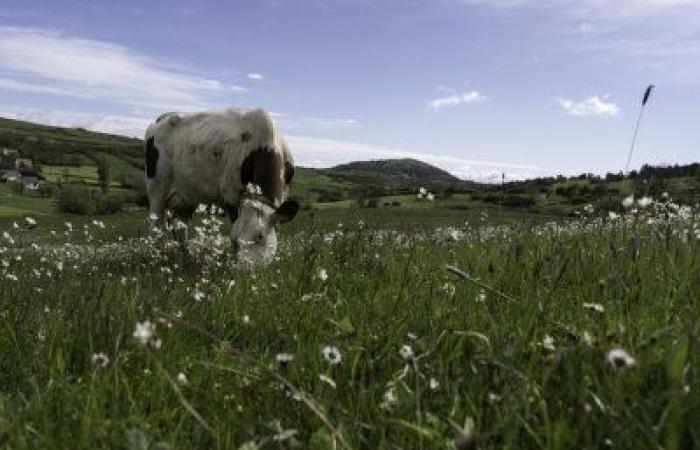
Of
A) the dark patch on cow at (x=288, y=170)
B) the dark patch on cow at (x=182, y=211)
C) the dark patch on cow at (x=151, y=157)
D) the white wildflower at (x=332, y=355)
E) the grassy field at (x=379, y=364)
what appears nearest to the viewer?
the grassy field at (x=379, y=364)

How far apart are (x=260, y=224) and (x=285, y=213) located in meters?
0.66

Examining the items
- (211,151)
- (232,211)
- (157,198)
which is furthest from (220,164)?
(157,198)

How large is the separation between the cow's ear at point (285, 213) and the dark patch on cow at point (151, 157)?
7.80m

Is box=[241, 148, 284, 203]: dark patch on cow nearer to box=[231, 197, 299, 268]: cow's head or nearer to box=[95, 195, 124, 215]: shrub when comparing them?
box=[231, 197, 299, 268]: cow's head

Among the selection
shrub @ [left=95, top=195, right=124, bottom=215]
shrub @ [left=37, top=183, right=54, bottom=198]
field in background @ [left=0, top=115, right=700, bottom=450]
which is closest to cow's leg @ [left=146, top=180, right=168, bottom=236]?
field in background @ [left=0, top=115, right=700, bottom=450]

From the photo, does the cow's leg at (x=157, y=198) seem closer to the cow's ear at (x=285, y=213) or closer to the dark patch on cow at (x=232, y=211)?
the dark patch on cow at (x=232, y=211)

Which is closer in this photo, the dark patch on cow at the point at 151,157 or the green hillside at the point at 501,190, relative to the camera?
the green hillside at the point at 501,190

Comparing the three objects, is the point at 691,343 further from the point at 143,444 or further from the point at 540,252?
the point at 540,252

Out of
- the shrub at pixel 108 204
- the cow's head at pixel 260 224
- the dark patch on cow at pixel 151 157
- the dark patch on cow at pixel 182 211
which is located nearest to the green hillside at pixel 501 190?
the cow's head at pixel 260 224

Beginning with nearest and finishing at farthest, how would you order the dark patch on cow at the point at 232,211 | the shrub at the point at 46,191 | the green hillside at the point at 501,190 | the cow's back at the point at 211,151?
the green hillside at the point at 501,190 → the cow's back at the point at 211,151 → the dark patch on cow at the point at 232,211 → the shrub at the point at 46,191

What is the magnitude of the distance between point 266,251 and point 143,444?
370 inches

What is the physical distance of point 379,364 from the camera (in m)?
3.87

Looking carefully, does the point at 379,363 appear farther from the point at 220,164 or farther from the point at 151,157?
the point at 151,157

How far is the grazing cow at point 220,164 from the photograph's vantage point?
1552 cm
